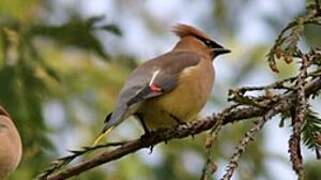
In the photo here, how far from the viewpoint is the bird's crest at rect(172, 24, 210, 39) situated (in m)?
4.56

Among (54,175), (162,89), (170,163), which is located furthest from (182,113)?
(170,163)

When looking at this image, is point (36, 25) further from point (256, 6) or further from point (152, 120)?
point (256, 6)

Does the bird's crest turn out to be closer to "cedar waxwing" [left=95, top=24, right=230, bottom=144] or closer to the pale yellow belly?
"cedar waxwing" [left=95, top=24, right=230, bottom=144]

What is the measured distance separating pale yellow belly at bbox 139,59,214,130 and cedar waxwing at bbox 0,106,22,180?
1305mm

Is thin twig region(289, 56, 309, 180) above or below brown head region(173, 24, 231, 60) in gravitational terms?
below

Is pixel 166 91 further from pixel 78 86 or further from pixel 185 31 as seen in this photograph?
pixel 78 86

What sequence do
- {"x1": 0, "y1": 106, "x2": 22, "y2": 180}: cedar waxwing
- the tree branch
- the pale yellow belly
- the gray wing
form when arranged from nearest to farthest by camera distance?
1. the tree branch
2. {"x1": 0, "y1": 106, "x2": 22, "y2": 180}: cedar waxwing
3. the gray wing
4. the pale yellow belly

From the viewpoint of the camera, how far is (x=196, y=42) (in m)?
4.56

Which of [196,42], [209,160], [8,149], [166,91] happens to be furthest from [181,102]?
[209,160]

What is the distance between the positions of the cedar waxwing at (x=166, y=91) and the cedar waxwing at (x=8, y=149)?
877 mm

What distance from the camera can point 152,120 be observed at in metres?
3.50

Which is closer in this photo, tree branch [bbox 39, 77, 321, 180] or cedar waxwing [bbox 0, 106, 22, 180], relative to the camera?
tree branch [bbox 39, 77, 321, 180]

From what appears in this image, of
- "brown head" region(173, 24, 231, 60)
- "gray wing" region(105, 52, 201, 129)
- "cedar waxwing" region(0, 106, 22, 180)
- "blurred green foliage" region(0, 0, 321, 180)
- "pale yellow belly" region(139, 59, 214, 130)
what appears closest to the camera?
"cedar waxwing" region(0, 106, 22, 180)

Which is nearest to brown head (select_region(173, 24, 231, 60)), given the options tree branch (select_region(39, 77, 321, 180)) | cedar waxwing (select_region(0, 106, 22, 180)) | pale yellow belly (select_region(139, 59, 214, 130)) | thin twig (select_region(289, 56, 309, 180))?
pale yellow belly (select_region(139, 59, 214, 130))
